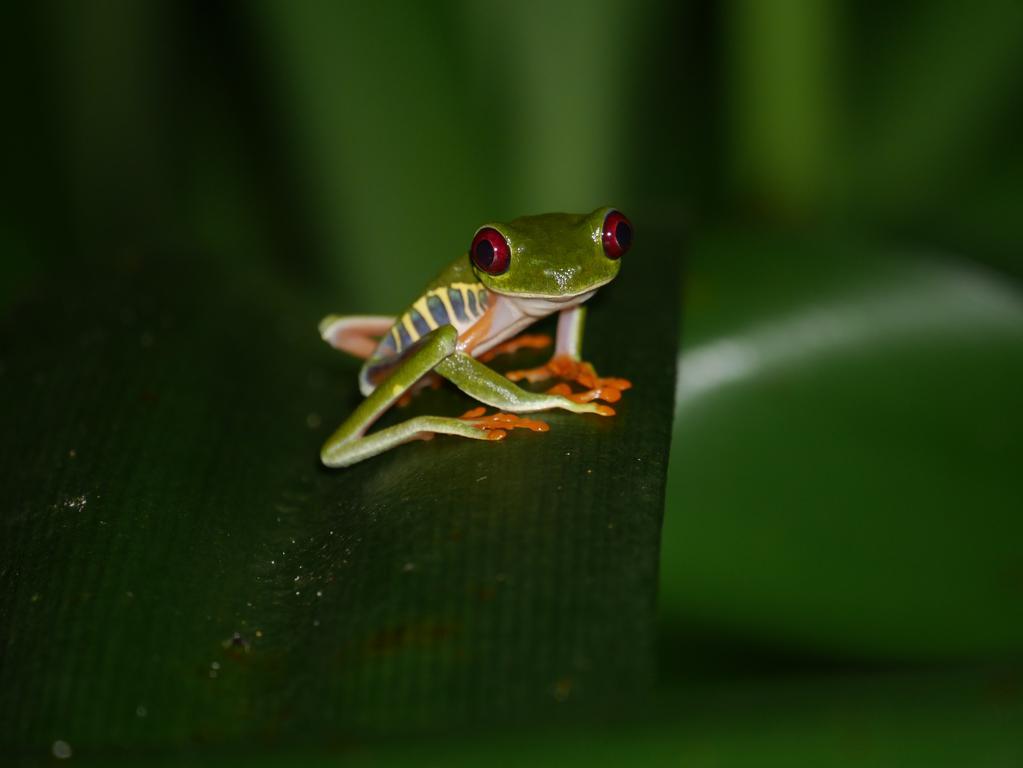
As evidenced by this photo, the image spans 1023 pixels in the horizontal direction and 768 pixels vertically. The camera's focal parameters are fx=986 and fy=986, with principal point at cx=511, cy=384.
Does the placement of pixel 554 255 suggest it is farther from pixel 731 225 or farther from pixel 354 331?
pixel 731 225

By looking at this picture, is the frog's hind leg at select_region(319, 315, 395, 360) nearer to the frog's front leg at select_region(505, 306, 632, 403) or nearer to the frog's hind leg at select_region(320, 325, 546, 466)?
the frog's hind leg at select_region(320, 325, 546, 466)

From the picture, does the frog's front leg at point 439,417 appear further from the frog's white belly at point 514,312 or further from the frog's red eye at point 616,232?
the frog's red eye at point 616,232

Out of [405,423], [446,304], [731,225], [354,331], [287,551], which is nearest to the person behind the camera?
[287,551]

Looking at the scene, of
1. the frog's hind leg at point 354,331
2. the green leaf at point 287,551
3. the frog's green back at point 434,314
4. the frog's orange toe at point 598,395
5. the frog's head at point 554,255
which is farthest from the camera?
the frog's hind leg at point 354,331

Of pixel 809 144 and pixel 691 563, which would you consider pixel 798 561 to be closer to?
pixel 691 563

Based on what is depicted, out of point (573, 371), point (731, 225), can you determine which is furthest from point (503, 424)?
point (731, 225)

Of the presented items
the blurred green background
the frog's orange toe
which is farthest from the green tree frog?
the blurred green background

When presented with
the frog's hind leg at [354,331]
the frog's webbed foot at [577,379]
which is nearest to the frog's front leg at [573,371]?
the frog's webbed foot at [577,379]
